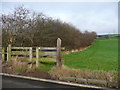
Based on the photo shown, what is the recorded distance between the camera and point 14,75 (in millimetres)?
4324

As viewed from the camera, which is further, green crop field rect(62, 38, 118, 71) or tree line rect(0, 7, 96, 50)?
tree line rect(0, 7, 96, 50)

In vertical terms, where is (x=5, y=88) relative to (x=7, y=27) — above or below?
below

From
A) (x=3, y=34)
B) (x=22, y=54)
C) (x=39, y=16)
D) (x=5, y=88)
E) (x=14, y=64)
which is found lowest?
(x=5, y=88)

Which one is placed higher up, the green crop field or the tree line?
the tree line

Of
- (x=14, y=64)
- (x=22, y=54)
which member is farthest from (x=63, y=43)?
(x=14, y=64)

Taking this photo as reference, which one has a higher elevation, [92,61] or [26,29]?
[26,29]

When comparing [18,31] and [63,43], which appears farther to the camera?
[63,43]

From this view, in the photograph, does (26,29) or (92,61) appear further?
(26,29)

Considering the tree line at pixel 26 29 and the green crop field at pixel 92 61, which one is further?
the tree line at pixel 26 29

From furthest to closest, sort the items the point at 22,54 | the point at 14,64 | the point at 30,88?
the point at 22,54 → the point at 14,64 → the point at 30,88

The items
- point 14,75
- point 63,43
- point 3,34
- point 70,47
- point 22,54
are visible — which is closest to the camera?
point 14,75

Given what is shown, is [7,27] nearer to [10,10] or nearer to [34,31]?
[10,10]

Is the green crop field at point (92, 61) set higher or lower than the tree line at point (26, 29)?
lower

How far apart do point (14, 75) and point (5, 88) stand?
104cm
